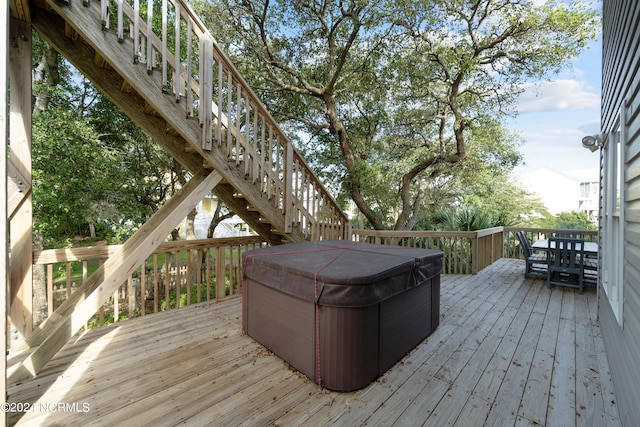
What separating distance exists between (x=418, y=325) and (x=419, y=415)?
0.98 m

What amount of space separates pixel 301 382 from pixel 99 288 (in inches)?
71.0

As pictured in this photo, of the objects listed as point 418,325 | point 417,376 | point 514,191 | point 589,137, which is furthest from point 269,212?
point 514,191

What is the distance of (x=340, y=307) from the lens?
1.98 meters

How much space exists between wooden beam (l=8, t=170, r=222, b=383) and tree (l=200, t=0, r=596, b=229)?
13.3ft

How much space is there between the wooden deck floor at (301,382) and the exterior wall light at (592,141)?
2007 millimetres

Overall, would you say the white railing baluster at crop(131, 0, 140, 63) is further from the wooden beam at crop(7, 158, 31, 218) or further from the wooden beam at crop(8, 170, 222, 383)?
the wooden beam at crop(7, 158, 31, 218)

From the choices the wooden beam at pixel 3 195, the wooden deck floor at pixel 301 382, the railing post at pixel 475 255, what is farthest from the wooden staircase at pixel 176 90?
the railing post at pixel 475 255

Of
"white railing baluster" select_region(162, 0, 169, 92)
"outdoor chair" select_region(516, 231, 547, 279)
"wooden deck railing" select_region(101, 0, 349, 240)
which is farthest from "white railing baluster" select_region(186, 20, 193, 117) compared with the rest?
"outdoor chair" select_region(516, 231, 547, 279)

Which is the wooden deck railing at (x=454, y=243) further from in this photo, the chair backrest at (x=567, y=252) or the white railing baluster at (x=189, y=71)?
the white railing baluster at (x=189, y=71)

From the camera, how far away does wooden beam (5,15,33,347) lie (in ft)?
8.05

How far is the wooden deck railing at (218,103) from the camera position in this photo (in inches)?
101

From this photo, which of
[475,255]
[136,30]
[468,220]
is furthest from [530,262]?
[136,30]

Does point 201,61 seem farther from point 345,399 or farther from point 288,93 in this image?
point 288,93

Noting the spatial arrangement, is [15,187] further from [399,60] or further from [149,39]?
[399,60]
